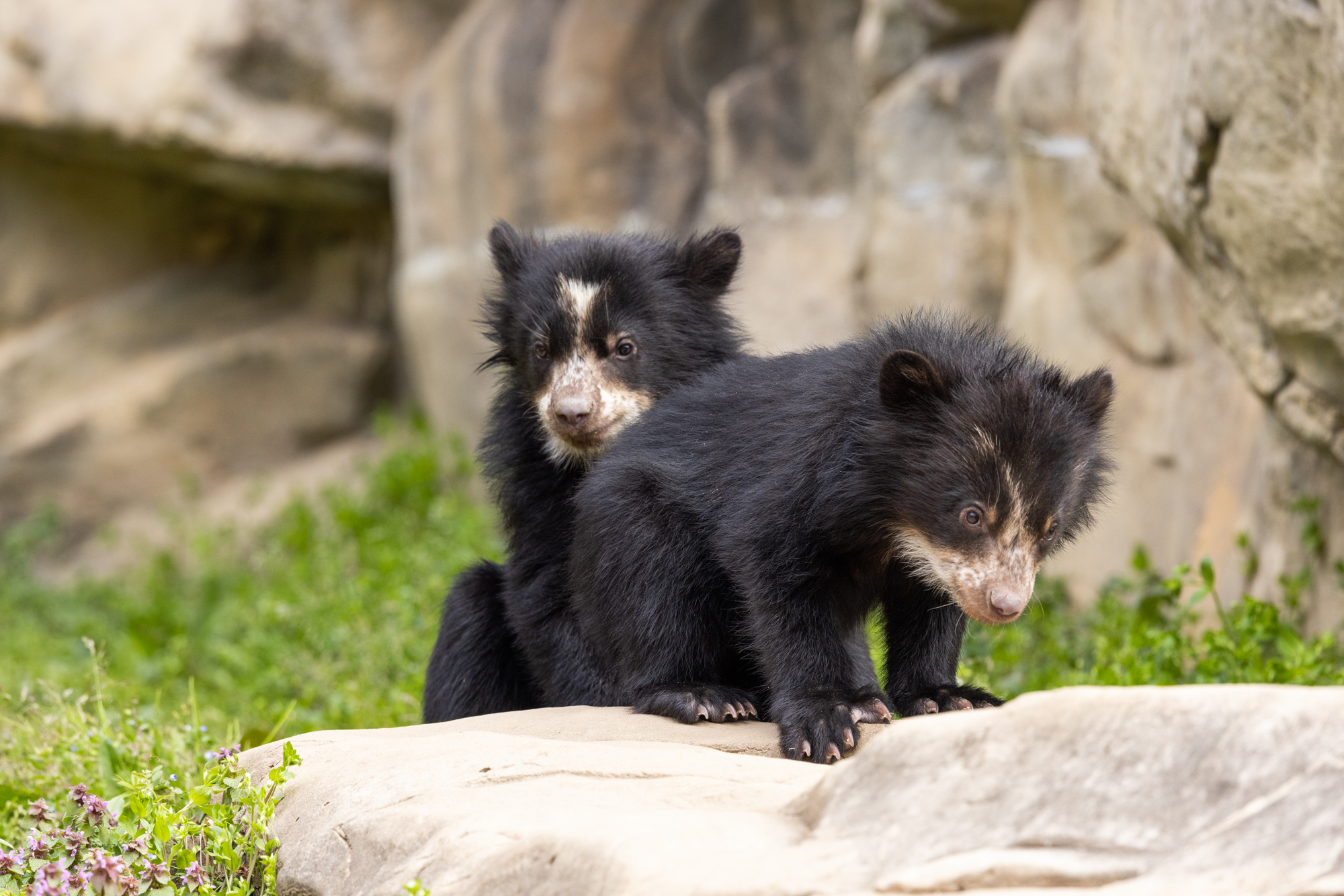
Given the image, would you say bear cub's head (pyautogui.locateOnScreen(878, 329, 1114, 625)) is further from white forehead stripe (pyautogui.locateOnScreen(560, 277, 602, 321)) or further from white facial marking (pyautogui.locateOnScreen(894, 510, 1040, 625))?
white forehead stripe (pyautogui.locateOnScreen(560, 277, 602, 321))

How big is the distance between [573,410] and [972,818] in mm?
2368

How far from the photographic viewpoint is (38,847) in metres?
3.10

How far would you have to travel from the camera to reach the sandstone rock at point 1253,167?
12.0 feet

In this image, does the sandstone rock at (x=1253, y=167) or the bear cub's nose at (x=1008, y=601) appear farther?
the sandstone rock at (x=1253, y=167)

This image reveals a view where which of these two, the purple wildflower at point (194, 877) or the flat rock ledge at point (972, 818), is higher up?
the flat rock ledge at point (972, 818)

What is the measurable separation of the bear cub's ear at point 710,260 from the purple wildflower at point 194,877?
2.64 metres

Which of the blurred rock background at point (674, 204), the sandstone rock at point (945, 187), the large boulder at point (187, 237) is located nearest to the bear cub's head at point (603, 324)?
the blurred rock background at point (674, 204)

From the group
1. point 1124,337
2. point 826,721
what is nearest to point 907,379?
point 826,721

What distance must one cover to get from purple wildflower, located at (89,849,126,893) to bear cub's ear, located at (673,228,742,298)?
108 inches

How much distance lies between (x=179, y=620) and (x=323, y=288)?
353 cm

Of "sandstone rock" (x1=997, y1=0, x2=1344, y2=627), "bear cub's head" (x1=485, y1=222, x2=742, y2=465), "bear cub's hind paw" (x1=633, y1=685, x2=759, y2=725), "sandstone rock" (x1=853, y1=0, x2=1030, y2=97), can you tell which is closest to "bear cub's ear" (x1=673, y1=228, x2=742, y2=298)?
"bear cub's head" (x1=485, y1=222, x2=742, y2=465)

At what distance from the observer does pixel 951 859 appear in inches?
85.7

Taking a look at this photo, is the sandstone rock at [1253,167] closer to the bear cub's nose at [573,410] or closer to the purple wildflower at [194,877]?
the bear cub's nose at [573,410]

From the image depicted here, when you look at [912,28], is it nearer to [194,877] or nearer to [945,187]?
[945,187]
